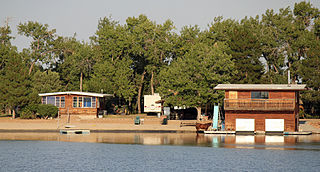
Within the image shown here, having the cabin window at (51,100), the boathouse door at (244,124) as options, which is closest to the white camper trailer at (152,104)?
the cabin window at (51,100)

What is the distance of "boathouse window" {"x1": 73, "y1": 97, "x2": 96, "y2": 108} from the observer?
87.6 meters

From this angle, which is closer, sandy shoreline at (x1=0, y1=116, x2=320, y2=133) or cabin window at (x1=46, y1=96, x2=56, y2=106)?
sandy shoreline at (x1=0, y1=116, x2=320, y2=133)

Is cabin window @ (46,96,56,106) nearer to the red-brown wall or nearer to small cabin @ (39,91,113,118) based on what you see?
small cabin @ (39,91,113,118)

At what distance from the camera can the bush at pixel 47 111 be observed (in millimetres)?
83250

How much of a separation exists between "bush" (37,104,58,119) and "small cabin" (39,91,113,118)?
235 cm

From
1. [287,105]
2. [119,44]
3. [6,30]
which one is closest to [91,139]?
[287,105]

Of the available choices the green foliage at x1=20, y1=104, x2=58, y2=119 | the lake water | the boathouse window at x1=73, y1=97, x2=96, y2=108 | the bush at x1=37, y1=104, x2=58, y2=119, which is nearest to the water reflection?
the lake water

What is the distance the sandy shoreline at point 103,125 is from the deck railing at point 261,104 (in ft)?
23.9

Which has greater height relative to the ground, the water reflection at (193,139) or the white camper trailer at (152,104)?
the white camper trailer at (152,104)

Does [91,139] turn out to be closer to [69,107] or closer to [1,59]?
[69,107]

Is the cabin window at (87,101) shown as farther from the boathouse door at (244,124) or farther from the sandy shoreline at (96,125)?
the boathouse door at (244,124)

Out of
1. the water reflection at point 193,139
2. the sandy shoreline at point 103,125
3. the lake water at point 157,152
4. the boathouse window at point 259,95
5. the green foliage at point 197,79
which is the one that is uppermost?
the green foliage at point 197,79

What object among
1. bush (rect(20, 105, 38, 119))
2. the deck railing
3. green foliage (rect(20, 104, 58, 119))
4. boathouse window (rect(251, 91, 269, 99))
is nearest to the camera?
the deck railing

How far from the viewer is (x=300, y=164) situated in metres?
48.9
